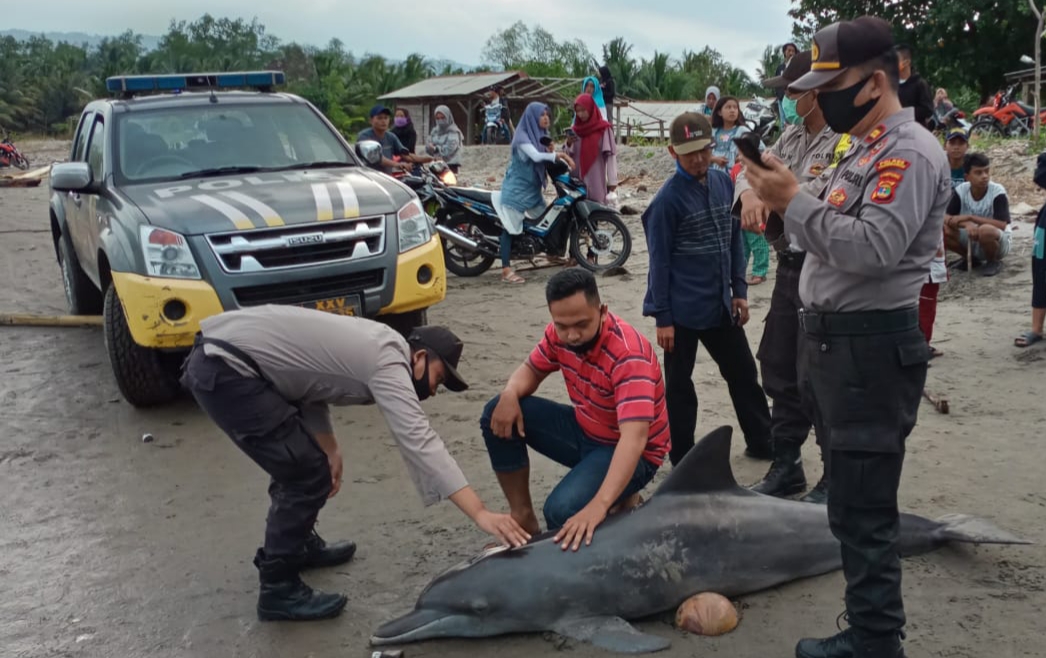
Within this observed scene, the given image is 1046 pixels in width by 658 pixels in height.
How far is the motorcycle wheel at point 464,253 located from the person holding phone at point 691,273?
6.02 metres

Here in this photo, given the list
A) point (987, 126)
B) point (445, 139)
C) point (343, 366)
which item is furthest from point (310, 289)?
point (987, 126)

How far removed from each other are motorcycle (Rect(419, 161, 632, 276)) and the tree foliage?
2085cm

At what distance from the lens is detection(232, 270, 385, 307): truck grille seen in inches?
236

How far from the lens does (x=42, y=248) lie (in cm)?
1330

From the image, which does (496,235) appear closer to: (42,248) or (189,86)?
(189,86)

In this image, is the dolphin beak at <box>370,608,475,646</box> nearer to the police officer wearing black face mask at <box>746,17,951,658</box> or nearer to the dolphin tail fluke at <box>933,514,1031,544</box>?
the police officer wearing black face mask at <box>746,17,951,658</box>

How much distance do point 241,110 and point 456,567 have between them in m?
4.81

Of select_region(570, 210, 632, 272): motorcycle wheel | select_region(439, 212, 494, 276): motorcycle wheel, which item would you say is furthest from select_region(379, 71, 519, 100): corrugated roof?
select_region(570, 210, 632, 272): motorcycle wheel

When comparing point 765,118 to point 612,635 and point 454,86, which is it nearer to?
point 612,635

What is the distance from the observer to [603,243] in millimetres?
10445

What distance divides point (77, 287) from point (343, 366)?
5845 mm

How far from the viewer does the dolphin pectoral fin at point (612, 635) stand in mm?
3379

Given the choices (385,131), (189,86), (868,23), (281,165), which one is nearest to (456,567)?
(868,23)

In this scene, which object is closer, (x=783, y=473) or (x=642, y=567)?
(x=642, y=567)
